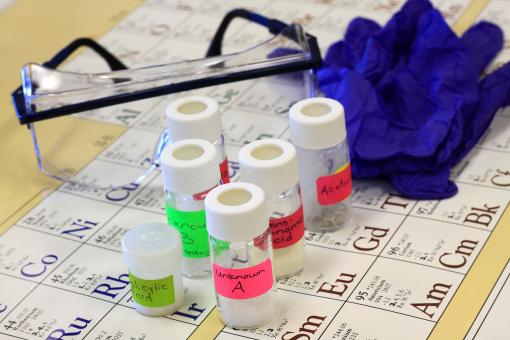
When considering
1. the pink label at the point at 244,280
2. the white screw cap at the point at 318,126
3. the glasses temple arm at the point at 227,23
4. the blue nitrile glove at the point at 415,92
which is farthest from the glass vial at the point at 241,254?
the glasses temple arm at the point at 227,23

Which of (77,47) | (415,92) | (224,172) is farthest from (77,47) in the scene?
(415,92)

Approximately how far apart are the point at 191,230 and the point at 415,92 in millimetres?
393

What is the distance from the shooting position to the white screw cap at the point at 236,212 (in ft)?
2.77

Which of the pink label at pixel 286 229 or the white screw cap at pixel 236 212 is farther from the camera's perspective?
the pink label at pixel 286 229

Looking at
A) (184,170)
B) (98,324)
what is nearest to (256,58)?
(184,170)

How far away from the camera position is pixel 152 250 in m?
0.91

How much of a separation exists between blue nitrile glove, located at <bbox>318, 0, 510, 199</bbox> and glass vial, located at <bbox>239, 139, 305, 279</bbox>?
170 mm

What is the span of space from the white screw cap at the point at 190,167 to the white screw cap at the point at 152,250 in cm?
5

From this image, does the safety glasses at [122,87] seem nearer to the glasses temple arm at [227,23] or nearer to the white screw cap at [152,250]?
the glasses temple arm at [227,23]

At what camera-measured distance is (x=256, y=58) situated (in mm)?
1178

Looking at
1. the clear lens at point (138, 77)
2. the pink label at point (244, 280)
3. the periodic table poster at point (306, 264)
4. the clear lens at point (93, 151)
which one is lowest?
the periodic table poster at point (306, 264)

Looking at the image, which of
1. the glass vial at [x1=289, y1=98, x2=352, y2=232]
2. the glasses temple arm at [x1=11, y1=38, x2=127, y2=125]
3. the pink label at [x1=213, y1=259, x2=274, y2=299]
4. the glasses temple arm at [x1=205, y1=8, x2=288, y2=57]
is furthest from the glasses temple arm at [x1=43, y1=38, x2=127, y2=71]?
the pink label at [x1=213, y1=259, x2=274, y2=299]

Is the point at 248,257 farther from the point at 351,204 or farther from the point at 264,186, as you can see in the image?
the point at 351,204

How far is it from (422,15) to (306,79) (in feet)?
0.68
